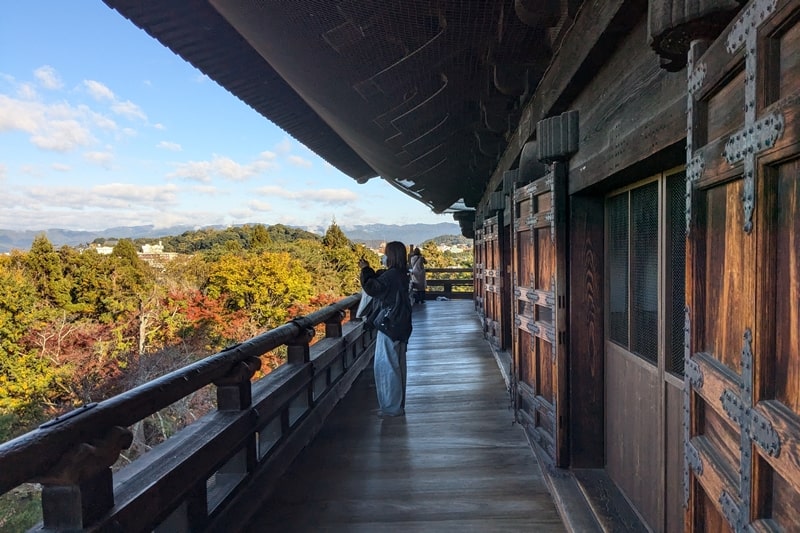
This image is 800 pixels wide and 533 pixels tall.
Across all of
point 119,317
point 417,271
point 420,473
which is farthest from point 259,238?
point 420,473

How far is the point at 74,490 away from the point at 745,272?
5.36ft

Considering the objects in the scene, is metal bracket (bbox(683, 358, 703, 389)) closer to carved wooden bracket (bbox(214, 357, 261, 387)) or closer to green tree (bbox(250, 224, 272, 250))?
carved wooden bracket (bbox(214, 357, 261, 387))

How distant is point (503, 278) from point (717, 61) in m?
5.06

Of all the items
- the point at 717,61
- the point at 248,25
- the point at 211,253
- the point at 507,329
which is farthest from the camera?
the point at 211,253

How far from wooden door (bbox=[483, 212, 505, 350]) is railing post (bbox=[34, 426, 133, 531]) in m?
5.07

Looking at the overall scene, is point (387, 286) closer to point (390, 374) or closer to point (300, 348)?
point (390, 374)

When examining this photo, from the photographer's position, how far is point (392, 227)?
152750mm

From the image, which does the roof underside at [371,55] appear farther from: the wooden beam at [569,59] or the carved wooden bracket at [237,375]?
the carved wooden bracket at [237,375]

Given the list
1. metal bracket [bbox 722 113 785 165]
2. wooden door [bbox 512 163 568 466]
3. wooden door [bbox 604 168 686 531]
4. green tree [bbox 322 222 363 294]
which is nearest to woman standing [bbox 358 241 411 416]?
wooden door [bbox 512 163 568 466]

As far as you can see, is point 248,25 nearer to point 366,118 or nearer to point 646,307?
point 366,118

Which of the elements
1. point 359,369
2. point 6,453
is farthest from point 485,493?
point 359,369

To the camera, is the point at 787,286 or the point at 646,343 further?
the point at 646,343

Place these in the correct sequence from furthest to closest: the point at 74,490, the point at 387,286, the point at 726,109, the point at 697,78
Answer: the point at 387,286 < the point at 74,490 < the point at 697,78 < the point at 726,109

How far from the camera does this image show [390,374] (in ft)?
12.5
